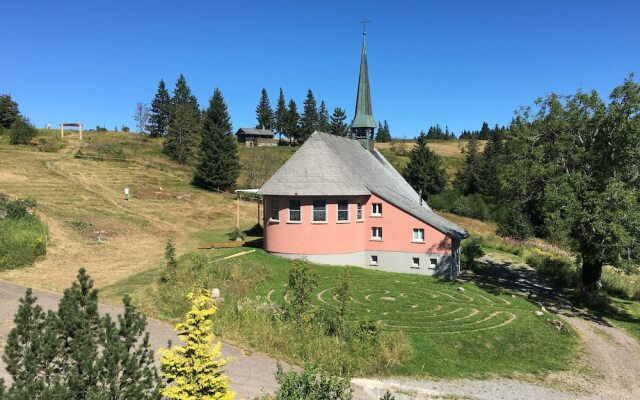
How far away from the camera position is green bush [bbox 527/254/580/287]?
28406 millimetres

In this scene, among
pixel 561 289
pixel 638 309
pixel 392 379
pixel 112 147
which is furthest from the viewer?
pixel 112 147

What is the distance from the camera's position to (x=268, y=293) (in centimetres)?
2122

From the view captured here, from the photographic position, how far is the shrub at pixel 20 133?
2532 inches

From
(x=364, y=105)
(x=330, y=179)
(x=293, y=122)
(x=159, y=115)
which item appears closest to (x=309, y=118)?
(x=293, y=122)

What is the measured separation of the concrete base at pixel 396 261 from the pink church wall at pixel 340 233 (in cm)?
27

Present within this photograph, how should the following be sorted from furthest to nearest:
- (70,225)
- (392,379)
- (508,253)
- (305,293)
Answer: (508,253) < (70,225) < (305,293) < (392,379)

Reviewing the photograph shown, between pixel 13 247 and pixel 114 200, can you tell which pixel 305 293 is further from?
pixel 114 200

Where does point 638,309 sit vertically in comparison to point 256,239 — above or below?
below

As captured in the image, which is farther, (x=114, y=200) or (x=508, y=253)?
(x=114, y=200)

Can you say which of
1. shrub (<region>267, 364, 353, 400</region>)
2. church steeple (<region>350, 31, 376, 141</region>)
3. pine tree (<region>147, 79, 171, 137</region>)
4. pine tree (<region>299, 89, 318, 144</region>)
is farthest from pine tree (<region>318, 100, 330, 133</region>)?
shrub (<region>267, 364, 353, 400</region>)

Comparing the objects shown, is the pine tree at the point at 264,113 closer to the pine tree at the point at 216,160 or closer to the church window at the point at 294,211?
the pine tree at the point at 216,160

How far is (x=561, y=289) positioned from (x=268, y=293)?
18.5 metres

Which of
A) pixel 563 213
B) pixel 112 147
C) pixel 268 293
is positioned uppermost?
pixel 112 147

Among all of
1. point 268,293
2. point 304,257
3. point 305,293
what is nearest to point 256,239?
point 304,257
